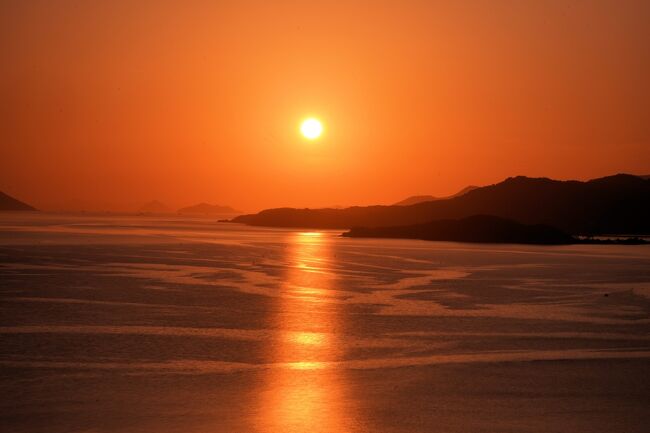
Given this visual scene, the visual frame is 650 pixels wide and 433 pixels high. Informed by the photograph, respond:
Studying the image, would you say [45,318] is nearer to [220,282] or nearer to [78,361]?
[78,361]

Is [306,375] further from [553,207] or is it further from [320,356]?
[553,207]

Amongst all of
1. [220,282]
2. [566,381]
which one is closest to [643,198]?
[220,282]

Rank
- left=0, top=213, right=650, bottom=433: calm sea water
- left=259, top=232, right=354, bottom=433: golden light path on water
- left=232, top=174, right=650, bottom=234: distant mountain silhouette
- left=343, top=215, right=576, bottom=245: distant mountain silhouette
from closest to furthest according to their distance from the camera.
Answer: left=259, top=232, right=354, bottom=433: golden light path on water → left=0, top=213, right=650, bottom=433: calm sea water → left=343, top=215, right=576, bottom=245: distant mountain silhouette → left=232, top=174, right=650, bottom=234: distant mountain silhouette

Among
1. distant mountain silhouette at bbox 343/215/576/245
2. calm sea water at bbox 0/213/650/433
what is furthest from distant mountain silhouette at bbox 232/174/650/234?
calm sea water at bbox 0/213/650/433

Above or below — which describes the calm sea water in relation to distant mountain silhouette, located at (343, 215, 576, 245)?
below

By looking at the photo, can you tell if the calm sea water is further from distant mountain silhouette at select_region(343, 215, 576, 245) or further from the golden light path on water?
distant mountain silhouette at select_region(343, 215, 576, 245)

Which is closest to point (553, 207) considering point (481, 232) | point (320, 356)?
point (481, 232)
